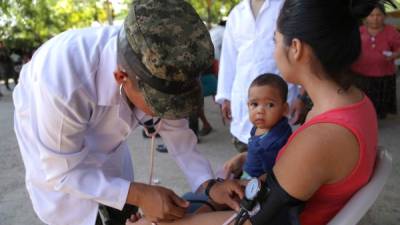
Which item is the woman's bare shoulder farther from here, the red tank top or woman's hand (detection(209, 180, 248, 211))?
woman's hand (detection(209, 180, 248, 211))

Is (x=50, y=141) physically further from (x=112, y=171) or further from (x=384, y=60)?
(x=384, y=60)

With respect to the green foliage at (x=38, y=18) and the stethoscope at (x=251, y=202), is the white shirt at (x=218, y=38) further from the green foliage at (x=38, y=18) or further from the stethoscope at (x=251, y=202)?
the green foliage at (x=38, y=18)

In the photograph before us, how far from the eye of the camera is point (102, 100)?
4.27 ft

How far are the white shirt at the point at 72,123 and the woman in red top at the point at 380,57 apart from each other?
3661mm

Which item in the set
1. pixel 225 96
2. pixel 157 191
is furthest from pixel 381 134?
pixel 157 191

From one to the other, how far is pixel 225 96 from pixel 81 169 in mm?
1589

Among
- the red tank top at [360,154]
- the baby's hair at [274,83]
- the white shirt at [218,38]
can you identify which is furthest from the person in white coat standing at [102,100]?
the white shirt at [218,38]

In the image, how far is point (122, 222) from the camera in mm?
1760

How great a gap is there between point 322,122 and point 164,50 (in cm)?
46

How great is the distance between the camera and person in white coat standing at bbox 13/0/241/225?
1.07 metres

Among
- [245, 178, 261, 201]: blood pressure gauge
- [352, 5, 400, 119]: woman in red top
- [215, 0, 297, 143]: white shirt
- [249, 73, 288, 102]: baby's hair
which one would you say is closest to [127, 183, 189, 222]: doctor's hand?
[245, 178, 261, 201]: blood pressure gauge

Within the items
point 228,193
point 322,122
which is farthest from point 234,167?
point 322,122

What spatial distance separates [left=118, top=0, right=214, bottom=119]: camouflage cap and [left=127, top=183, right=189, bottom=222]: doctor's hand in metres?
0.28

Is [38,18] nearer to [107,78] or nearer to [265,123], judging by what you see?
[265,123]
